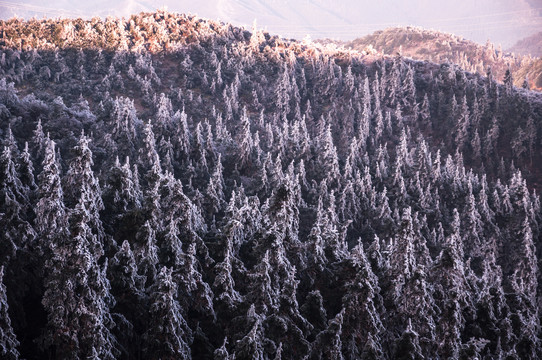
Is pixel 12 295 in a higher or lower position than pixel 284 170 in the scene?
lower

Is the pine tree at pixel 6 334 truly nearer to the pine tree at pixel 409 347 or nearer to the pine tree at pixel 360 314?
the pine tree at pixel 360 314

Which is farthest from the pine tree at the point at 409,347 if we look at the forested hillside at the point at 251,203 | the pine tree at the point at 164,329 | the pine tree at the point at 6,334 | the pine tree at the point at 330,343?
the pine tree at the point at 6,334

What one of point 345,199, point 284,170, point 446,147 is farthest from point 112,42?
point 446,147

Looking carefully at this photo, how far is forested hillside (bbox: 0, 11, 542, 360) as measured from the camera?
21.3m

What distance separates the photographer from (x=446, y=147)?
96.9 m

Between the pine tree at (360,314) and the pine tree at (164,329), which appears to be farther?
the pine tree at (360,314)

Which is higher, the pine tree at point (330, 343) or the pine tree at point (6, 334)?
the pine tree at point (6, 334)

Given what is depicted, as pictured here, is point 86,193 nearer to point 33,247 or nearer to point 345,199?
point 33,247

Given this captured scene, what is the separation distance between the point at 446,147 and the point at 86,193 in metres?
90.8

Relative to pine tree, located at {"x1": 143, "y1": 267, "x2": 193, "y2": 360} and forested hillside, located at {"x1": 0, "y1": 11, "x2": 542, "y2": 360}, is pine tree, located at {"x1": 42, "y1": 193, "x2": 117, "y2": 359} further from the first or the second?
pine tree, located at {"x1": 143, "y1": 267, "x2": 193, "y2": 360}

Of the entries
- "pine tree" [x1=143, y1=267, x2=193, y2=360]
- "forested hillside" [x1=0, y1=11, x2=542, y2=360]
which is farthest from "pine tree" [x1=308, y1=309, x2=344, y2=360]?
"pine tree" [x1=143, y1=267, x2=193, y2=360]

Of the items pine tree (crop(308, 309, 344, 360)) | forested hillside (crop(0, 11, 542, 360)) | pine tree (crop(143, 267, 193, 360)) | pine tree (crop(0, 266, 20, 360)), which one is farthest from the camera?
forested hillside (crop(0, 11, 542, 360))

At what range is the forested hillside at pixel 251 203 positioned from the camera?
21266 millimetres

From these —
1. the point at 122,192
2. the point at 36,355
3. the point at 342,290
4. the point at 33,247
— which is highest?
the point at 122,192
